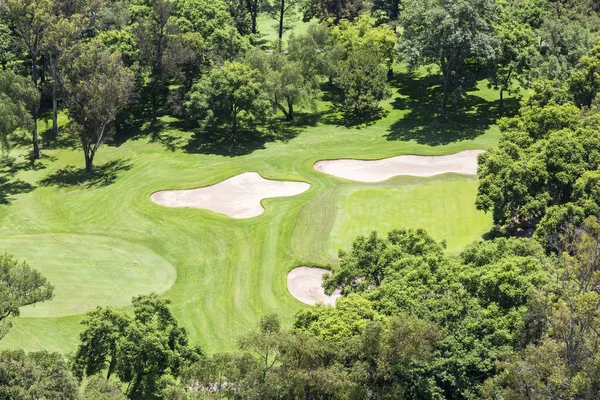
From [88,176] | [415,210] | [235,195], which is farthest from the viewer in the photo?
[88,176]

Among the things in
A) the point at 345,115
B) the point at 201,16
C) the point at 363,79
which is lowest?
the point at 345,115

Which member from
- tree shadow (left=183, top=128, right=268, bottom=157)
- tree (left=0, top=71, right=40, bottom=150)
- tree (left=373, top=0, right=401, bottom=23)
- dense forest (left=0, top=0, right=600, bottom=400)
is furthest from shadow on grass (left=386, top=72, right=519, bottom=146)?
tree (left=0, top=71, right=40, bottom=150)

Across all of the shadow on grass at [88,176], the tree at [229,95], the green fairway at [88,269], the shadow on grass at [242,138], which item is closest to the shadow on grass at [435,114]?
the shadow on grass at [242,138]

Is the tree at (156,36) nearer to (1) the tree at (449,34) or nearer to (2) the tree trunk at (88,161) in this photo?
(2) the tree trunk at (88,161)

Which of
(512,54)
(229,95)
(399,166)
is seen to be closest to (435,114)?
(512,54)

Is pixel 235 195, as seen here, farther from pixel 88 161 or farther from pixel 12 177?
pixel 12 177
